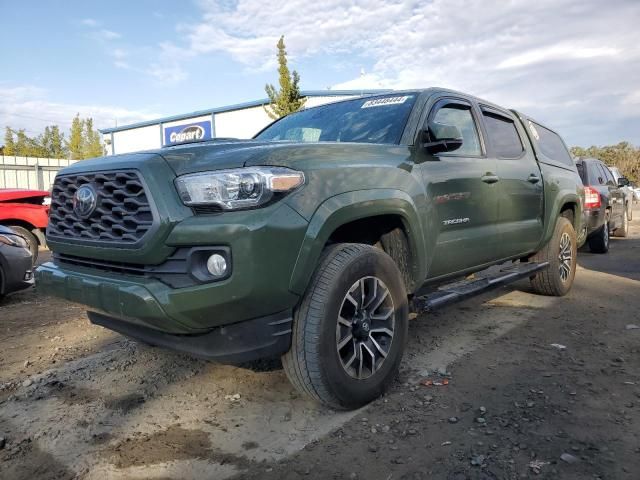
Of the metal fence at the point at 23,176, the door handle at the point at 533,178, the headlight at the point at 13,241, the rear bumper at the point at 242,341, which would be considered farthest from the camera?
the metal fence at the point at 23,176

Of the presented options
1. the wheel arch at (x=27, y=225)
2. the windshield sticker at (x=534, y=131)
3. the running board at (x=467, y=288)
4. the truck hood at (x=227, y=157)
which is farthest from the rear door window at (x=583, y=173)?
the wheel arch at (x=27, y=225)

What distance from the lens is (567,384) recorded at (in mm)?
3109

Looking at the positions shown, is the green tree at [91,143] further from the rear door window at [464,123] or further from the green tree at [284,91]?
the rear door window at [464,123]

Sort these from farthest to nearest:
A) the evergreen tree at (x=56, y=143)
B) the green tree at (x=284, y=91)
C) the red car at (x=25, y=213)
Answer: the evergreen tree at (x=56, y=143) < the green tree at (x=284, y=91) < the red car at (x=25, y=213)

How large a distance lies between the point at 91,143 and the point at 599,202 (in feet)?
137

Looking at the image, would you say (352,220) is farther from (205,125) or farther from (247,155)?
(205,125)

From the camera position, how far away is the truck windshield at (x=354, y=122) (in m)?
3.51

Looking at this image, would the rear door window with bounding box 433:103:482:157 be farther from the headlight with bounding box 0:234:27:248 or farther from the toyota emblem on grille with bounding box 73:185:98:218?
the headlight with bounding box 0:234:27:248

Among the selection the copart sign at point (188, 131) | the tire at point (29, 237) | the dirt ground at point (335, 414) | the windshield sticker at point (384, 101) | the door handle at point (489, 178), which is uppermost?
the copart sign at point (188, 131)

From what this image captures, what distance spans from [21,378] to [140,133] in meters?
28.7

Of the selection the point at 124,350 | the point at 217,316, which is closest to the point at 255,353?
the point at 217,316

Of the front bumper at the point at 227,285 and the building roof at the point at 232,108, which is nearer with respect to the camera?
the front bumper at the point at 227,285

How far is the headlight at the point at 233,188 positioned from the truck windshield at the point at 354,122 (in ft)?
4.02

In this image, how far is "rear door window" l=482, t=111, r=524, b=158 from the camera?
175 inches
